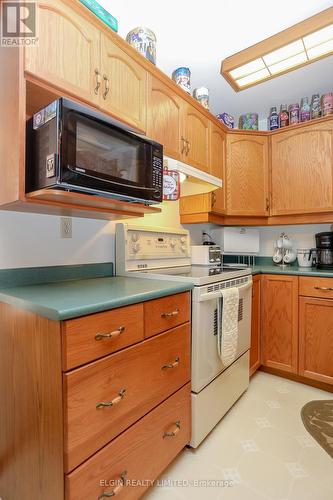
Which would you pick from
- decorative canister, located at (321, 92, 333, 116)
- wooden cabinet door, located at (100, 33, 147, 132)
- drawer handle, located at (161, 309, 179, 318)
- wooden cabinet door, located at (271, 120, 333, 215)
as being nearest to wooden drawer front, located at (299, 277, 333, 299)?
wooden cabinet door, located at (271, 120, 333, 215)

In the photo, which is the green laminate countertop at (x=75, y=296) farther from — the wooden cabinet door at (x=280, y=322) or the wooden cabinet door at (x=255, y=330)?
the wooden cabinet door at (x=280, y=322)

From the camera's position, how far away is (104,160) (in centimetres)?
114

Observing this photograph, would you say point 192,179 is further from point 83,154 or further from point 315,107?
point 315,107

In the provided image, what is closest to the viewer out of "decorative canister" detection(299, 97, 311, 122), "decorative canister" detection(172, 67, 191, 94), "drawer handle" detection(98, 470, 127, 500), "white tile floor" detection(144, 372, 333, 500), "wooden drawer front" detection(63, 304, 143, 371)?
"wooden drawer front" detection(63, 304, 143, 371)

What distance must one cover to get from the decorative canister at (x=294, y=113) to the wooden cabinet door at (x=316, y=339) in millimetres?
1581

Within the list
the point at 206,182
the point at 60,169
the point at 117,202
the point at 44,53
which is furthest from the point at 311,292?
the point at 44,53

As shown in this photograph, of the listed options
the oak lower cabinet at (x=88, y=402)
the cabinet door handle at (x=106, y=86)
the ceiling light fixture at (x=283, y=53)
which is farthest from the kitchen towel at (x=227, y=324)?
the ceiling light fixture at (x=283, y=53)

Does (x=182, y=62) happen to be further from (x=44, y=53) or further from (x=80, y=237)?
(x=80, y=237)

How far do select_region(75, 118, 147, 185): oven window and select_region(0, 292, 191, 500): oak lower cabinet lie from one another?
0.58m

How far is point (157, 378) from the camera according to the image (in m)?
1.18

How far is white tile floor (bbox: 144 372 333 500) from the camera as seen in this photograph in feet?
3.95

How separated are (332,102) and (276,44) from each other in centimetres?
91

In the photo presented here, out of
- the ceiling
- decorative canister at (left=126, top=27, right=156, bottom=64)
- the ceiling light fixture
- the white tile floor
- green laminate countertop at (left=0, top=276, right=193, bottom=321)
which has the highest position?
the ceiling

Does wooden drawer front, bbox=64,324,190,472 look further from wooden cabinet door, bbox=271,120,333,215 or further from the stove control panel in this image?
wooden cabinet door, bbox=271,120,333,215
